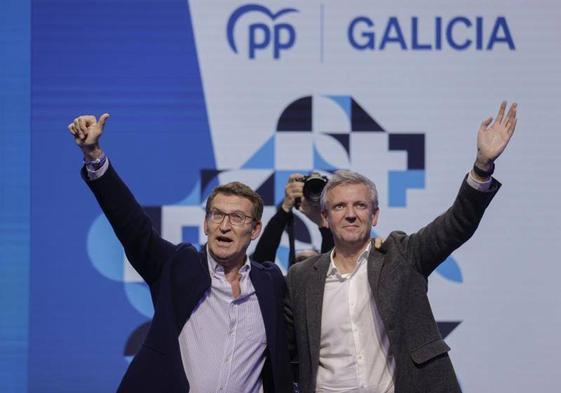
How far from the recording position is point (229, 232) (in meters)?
2.46

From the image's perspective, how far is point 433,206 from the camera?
13.0ft

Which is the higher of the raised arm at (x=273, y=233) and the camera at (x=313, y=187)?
the camera at (x=313, y=187)

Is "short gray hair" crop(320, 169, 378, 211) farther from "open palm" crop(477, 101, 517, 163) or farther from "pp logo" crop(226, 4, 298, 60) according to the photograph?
"pp logo" crop(226, 4, 298, 60)

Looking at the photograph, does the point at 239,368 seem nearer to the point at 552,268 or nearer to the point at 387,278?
the point at 387,278

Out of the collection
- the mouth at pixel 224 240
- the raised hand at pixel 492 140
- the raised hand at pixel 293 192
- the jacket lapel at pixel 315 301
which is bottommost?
the jacket lapel at pixel 315 301

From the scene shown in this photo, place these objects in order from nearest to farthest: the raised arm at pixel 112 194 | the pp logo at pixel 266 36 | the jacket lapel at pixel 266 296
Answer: the raised arm at pixel 112 194 < the jacket lapel at pixel 266 296 < the pp logo at pixel 266 36

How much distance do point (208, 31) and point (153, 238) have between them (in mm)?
1741

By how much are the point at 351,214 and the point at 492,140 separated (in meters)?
0.41

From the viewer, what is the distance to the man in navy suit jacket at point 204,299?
2.32 metres

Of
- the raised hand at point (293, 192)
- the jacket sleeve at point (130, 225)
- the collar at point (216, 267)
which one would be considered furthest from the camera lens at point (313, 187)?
the jacket sleeve at point (130, 225)

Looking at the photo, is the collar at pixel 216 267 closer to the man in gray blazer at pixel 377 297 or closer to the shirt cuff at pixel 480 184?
the man in gray blazer at pixel 377 297

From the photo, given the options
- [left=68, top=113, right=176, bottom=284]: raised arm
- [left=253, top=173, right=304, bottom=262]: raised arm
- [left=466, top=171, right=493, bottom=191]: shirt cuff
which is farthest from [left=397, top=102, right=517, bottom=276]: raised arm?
[left=253, top=173, right=304, bottom=262]: raised arm

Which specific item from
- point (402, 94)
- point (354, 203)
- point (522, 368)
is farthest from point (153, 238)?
point (522, 368)

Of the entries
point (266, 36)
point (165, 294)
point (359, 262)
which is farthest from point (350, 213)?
point (266, 36)
